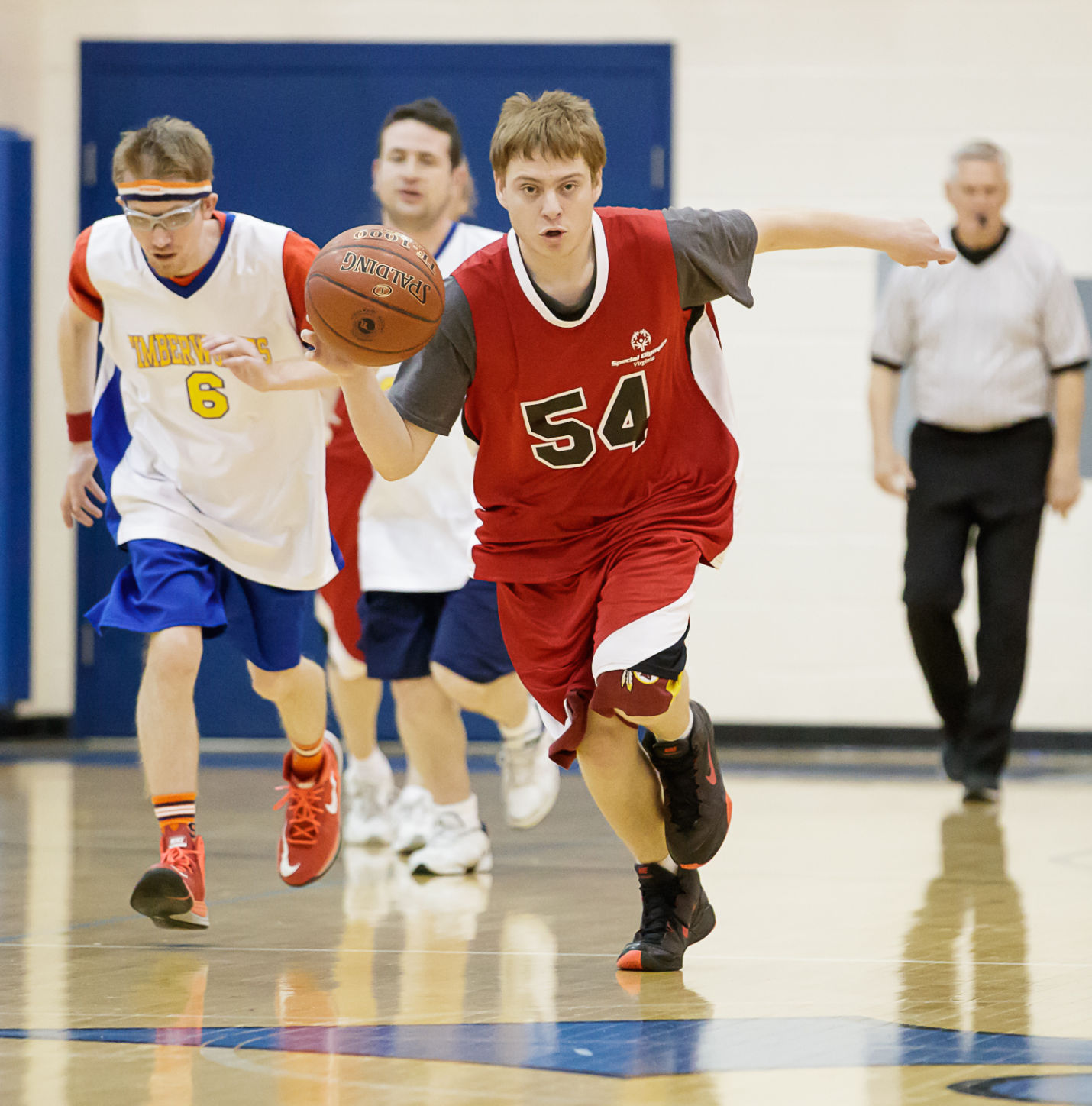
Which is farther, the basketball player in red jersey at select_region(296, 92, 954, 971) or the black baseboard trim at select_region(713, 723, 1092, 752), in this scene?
the black baseboard trim at select_region(713, 723, 1092, 752)

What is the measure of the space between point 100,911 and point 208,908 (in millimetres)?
227

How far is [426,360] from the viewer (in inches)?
120

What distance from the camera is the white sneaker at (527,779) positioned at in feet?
15.3

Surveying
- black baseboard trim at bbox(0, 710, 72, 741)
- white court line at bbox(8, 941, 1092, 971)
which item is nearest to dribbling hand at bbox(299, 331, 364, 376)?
white court line at bbox(8, 941, 1092, 971)

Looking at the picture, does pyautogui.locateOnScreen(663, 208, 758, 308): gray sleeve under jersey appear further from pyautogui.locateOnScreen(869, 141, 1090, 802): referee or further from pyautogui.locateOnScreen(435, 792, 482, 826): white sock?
pyautogui.locateOnScreen(869, 141, 1090, 802): referee

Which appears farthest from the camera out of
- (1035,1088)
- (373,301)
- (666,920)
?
(666,920)

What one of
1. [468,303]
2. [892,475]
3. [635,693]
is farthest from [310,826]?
[892,475]

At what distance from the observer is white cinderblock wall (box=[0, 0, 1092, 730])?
23.6ft

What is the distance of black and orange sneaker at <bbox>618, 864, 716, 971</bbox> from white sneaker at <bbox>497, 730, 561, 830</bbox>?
137cm

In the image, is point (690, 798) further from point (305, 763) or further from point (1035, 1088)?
point (305, 763)

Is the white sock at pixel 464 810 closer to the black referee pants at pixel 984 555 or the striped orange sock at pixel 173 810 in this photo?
the striped orange sock at pixel 173 810

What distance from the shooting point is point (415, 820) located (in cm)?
472

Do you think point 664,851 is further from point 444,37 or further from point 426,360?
point 444,37

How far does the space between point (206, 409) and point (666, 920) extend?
1430 millimetres
